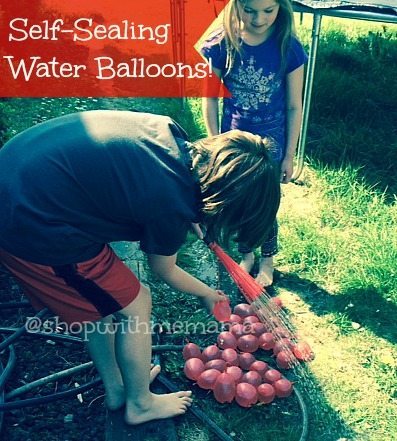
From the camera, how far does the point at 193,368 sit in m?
2.56

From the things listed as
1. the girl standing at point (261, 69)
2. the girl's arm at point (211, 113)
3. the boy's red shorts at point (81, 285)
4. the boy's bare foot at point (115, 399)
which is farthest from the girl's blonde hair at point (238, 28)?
the boy's bare foot at point (115, 399)

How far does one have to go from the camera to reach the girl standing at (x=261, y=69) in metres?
2.79

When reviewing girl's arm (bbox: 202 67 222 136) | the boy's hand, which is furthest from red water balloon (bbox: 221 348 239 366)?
girl's arm (bbox: 202 67 222 136)

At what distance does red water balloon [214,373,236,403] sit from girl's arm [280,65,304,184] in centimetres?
115

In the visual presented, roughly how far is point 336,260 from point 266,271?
469 millimetres

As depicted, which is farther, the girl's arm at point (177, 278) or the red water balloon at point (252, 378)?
the red water balloon at point (252, 378)

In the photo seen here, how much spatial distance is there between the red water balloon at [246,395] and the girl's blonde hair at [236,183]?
30.7 inches

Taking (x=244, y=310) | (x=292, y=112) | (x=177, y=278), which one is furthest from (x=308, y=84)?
(x=177, y=278)

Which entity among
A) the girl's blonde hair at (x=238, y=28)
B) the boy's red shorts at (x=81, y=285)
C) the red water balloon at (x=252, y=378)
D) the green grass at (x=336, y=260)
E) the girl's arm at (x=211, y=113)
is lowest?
the green grass at (x=336, y=260)

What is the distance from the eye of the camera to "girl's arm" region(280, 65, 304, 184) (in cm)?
291

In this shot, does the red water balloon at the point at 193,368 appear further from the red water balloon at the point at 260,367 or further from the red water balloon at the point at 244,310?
the red water balloon at the point at 244,310

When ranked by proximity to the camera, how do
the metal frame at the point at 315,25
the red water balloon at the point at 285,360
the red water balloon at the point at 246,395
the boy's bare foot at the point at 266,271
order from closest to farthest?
the red water balloon at the point at 246,395 → the red water balloon at the point at 285,360 → the boy's bare foot at the point at 266,271 → the metal frame at the point at 315,25

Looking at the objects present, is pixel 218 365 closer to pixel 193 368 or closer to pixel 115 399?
pixel 193 368

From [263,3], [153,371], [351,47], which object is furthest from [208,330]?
[351,47]
